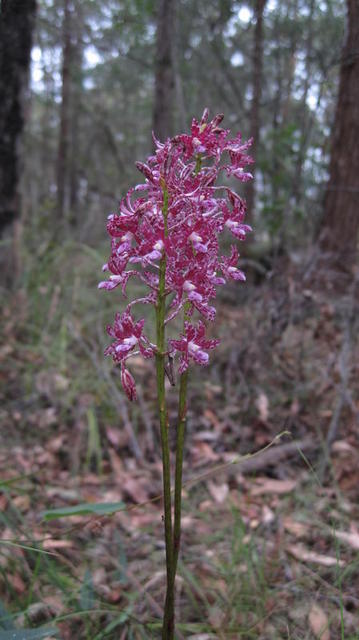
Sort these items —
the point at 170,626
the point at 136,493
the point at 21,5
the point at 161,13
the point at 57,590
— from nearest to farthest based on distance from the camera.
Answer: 1. the point at 170,626
2. the point at 57,590
3. the point at 136,493
4. the point at 21,5
5. the point at 161,13

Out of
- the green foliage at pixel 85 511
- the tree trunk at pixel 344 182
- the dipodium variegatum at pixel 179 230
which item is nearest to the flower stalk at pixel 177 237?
the dipodium variegatum at pixel 179 230

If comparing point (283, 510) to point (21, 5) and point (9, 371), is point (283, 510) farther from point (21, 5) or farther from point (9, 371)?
point (21, 5)

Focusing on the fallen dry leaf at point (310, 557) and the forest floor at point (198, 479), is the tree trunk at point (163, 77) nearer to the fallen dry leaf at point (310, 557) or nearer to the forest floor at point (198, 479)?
the forest floor at point (198, 479)

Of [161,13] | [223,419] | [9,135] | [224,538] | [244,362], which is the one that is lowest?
[224,538]

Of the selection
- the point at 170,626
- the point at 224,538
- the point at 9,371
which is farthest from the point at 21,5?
the point at 170,626

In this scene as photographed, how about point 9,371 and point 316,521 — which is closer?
point 316,521

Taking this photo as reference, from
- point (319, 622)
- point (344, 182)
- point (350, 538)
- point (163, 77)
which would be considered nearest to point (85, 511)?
point (319, 622)

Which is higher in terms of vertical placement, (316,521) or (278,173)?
(278,173)
